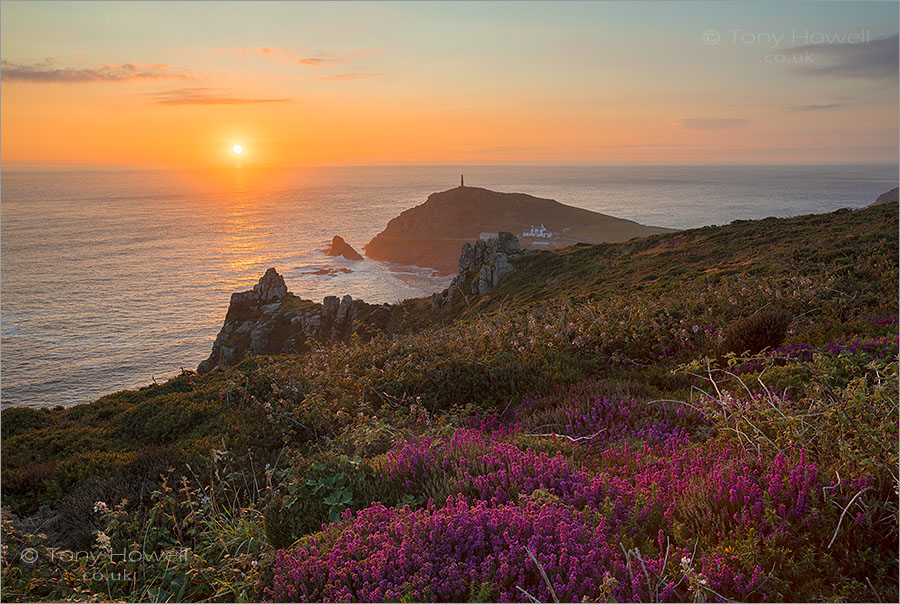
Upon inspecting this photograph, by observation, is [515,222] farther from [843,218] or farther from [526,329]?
[526,329]

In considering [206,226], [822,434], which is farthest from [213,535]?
[206,226]

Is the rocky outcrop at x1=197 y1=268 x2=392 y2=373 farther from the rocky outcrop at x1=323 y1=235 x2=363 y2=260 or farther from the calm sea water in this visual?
the rocky outcrop at x1=323 y1=235 x2=363 y2=260

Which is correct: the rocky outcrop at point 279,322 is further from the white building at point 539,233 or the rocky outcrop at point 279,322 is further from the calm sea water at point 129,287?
the white building at point 539,233

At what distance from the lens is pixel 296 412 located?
7371 millimetres

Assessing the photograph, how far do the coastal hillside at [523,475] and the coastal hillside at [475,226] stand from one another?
145 meters

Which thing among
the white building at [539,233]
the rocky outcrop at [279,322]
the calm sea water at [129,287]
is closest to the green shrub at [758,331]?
the calm sea water at [129,287]

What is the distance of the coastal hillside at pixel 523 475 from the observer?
267 cm

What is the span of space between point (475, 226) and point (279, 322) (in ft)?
420

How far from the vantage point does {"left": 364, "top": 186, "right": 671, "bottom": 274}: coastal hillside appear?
16088 centimetres

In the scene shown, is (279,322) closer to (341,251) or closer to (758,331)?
(758,331)

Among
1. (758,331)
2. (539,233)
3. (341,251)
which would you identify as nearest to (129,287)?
(341,251)

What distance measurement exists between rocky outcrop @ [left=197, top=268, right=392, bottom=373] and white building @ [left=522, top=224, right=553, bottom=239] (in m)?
112

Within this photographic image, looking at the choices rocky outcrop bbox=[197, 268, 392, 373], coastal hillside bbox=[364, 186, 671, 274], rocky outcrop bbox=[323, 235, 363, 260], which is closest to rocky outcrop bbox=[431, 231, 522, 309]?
rocky outcrop bbox=[197, 268, 392, 373]

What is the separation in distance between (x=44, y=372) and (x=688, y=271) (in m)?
72.8
